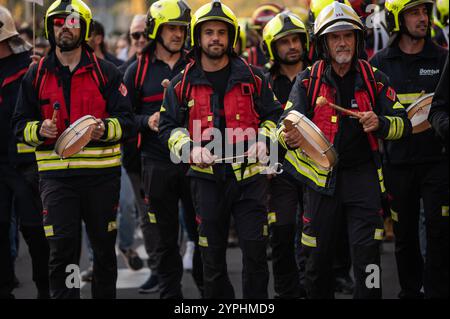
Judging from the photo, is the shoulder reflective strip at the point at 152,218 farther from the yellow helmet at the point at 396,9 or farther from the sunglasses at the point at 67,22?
the yellow helmet at the point at 396,9

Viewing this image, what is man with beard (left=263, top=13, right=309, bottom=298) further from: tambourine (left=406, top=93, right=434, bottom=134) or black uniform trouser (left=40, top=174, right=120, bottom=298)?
black uniform trouser (left=40, top=174, right=120, bottom=298)

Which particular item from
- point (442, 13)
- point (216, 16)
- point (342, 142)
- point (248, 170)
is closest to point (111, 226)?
point (248, 170)

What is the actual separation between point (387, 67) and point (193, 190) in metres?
2.06

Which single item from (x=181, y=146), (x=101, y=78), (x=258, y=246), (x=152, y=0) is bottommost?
(x=258, y=246)

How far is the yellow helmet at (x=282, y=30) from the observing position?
9.40 metres

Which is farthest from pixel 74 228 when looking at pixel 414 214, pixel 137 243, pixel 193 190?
pixel 137 243

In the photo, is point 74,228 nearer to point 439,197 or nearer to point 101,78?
point 101,78

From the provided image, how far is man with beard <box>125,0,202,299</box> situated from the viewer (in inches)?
359

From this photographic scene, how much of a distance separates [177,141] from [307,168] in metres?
1.01

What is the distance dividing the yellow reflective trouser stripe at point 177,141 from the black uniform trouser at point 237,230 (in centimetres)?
31

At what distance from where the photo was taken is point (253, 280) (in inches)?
315

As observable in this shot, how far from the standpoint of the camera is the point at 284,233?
912cm

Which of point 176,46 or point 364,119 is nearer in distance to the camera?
point 364,119

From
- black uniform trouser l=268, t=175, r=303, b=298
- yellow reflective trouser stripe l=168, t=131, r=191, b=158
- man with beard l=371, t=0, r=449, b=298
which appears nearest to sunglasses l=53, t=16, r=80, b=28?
yellow reflective trouser stripe l=168, t=131, r=191, b=158
